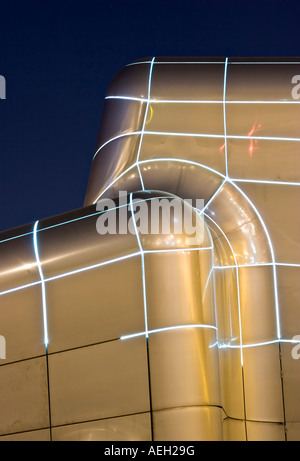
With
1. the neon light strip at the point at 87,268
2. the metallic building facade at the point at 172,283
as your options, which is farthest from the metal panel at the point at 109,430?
the neon light strip at the point at 87,268

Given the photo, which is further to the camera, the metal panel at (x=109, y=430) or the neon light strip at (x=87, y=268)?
the neon light strip at (x=87, y=268)

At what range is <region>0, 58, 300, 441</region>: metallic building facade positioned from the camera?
5.46 meters

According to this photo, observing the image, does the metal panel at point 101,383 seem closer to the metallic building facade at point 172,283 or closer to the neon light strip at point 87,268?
the metallic building facade at point 172,283

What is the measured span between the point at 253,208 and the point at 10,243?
7.02 feet

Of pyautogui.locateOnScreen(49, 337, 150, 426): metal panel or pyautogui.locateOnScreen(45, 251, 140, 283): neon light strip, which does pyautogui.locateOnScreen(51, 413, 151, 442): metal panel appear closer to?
pyautogui.locateOnScreen(49, 337, 150, 426): metal panel

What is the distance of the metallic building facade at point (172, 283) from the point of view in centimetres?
546

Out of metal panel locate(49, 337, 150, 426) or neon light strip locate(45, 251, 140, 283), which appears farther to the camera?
neon light strip locate(45, 251, 140, 283)

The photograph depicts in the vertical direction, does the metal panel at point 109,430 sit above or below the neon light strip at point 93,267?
below

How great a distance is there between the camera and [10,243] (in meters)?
5.84

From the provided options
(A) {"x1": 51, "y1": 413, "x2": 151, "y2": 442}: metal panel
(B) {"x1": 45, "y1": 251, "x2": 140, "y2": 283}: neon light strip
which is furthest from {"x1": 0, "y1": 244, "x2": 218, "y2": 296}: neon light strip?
(A) {"x1": 51, "y1": 413, "x2": 151, "y2": 442}: metal panel

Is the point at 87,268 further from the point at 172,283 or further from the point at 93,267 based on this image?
the point at 172,283
